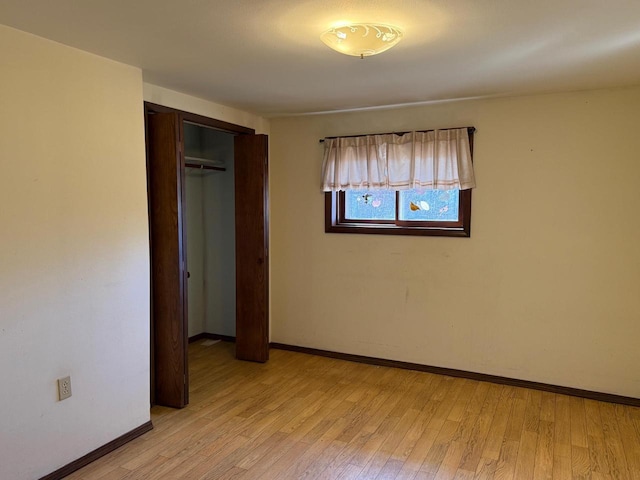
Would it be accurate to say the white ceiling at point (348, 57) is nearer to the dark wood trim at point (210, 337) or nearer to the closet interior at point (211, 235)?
the closet interior at point (211, 235)

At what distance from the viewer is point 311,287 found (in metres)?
4.41

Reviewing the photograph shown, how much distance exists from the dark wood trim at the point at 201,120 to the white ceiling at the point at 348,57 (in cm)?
16

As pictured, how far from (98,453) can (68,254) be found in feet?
3.75

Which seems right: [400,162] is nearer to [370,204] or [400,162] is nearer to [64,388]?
[370,204]

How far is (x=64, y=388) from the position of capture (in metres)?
2.43

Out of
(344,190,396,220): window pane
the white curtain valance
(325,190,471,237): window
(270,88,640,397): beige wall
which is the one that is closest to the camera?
(270,88,640,397): beige wall

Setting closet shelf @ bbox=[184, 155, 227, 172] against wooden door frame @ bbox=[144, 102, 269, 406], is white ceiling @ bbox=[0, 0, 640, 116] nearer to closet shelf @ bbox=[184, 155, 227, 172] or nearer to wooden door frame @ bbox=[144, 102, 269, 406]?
wooden door frame @ bbox=[144, 102, 269, 406]

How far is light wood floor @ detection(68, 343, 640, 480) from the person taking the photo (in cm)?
251

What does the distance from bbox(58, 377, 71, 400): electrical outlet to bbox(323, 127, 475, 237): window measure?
2.45 m

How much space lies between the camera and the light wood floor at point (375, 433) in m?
2.51

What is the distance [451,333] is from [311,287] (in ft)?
4.40

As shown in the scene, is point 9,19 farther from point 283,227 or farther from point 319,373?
point 319,373

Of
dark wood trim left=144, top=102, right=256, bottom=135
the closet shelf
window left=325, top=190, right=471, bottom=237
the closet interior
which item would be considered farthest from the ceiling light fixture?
the closet interior

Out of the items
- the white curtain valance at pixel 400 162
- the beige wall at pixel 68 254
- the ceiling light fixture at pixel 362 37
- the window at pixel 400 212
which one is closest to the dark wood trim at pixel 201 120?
the beige wall at pixel 68 254
